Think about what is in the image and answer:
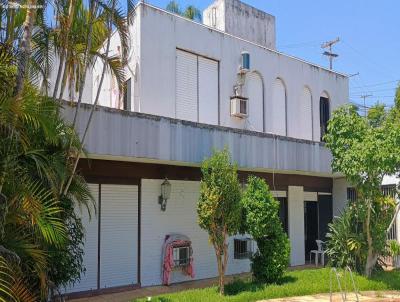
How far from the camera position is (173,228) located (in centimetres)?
1353

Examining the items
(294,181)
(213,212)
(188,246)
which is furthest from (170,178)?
(294,181)

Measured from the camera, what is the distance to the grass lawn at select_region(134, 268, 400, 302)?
10.5 metres

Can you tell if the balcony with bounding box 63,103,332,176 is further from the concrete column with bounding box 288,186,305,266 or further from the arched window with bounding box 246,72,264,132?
the arched window with bounding box 246,72,264,132

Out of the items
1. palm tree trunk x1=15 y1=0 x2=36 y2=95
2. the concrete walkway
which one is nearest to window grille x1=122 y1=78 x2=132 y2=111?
the concrete walkway

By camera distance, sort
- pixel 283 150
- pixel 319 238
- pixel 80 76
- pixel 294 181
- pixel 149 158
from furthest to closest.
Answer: pixel 319 238
pixel 294 181
pixel 283 150
pixel 149 158
pixel 80 76

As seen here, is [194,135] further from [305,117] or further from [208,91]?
[305,117]

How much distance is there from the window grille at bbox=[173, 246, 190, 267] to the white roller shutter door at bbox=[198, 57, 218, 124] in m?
4.13

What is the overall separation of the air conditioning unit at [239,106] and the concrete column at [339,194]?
514cm

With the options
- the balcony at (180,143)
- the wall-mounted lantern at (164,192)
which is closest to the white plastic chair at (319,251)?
the balcony at (180,143)

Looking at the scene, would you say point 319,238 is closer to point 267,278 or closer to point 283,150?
point 283,150

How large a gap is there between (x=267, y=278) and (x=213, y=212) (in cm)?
239

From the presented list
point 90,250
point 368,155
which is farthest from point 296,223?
point 90,250

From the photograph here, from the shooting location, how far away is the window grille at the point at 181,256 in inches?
523

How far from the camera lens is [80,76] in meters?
9.47
